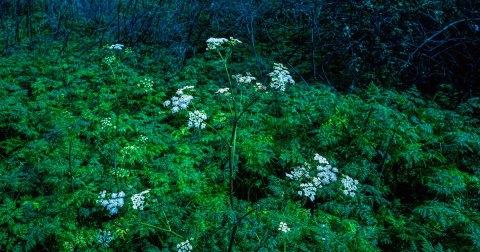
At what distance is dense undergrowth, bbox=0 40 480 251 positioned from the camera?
2936 millimetres

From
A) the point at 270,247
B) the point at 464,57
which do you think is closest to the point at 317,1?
the point at 464,57

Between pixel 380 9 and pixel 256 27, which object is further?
pixel 256 27

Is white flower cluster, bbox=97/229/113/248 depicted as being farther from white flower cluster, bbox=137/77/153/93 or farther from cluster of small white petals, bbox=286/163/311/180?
white flower cluster, bbox=137/77/153/93

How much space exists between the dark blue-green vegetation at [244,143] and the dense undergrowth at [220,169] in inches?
0.9

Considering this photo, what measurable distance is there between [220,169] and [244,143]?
493 millimetres

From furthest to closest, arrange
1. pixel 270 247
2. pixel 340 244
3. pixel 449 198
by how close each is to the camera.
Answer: pixel 449 198, pixel 340 244, pixel 270 247

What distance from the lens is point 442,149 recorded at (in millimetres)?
4617

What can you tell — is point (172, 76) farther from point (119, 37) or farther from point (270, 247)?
point (270, 247)

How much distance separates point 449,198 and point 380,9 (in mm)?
3864

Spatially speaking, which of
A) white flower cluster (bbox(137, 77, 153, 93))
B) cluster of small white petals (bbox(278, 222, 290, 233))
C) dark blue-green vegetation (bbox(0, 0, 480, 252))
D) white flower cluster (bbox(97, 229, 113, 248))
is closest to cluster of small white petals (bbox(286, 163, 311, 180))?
dark blue-green vegetation (bbox(0, 0, 480, 252))

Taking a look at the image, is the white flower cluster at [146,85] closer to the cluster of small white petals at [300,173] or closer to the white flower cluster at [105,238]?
the white flower cluster at [105,238]

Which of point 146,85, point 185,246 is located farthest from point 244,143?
point 146,85

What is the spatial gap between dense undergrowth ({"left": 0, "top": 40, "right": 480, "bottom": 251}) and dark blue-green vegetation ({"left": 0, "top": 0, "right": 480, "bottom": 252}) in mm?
22

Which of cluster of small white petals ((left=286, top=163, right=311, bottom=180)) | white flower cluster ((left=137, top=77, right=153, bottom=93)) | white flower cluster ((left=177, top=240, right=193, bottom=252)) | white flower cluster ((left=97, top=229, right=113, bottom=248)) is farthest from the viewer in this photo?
white flower cluster ((left=137, top=77, right=153, bottom=93))
